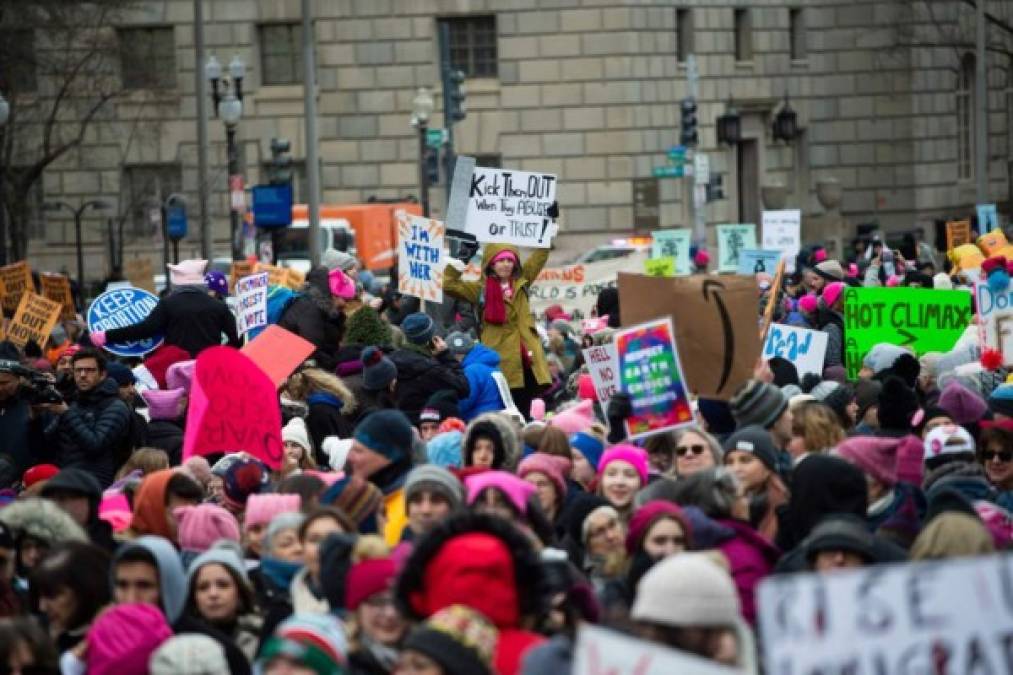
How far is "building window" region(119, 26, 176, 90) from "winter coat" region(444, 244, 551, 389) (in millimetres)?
34627

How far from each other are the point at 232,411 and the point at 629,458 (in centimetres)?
197

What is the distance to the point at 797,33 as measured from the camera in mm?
55625

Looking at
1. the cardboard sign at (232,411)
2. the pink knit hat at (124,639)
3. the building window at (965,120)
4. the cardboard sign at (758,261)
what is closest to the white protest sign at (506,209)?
the cardboard sign at (232,411)

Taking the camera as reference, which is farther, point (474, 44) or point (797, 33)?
point (797, 33)

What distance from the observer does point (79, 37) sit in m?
48.7

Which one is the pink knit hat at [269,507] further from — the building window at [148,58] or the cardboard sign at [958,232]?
the building window at [148,58]

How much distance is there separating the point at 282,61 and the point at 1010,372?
126 ft

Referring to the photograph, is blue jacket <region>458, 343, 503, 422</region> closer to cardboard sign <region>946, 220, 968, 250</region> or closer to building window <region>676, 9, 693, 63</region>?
cardboard sign <region>946, 220, 968, 250</region>

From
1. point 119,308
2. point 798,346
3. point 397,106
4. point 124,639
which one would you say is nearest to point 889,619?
point 124,639

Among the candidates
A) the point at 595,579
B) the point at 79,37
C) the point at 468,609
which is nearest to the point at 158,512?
the point at 595,579

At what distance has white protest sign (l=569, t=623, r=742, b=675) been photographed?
584 cm

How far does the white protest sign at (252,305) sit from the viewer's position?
1800cm

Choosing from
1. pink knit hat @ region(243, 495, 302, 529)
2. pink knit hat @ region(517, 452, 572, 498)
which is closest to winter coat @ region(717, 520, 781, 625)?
pink knit hat @ region(517, 452, 572, 498)

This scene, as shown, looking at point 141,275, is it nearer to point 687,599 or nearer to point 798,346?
point 798,346
